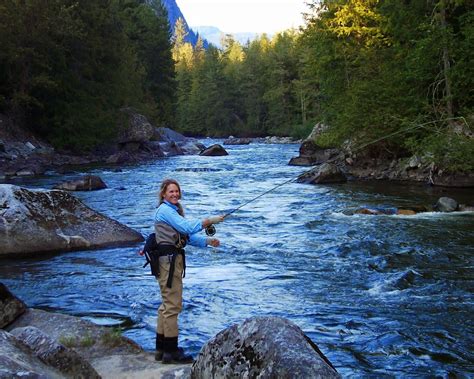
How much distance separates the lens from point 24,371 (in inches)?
134

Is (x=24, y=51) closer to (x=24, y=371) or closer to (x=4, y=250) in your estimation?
(x=4, y=250)

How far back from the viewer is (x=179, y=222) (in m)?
5.09

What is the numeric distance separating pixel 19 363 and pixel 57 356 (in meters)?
0.79

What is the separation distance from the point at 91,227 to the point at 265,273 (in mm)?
4019

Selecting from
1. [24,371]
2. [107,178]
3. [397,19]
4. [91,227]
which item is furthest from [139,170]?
Result: [24,371]

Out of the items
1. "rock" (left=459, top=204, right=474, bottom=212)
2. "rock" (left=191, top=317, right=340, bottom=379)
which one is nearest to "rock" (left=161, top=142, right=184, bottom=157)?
"rock" (left=459, top=204, right=474, bottom=212)

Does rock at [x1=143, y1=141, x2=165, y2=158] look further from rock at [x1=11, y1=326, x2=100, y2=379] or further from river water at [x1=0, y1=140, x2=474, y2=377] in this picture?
rock at [x1=11, y1=326, x2=100, y2=379]

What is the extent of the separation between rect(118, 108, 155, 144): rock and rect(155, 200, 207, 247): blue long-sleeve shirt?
3376 cm

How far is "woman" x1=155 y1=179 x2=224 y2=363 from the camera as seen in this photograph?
5117mm

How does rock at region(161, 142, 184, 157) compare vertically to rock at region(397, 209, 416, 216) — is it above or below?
A: above

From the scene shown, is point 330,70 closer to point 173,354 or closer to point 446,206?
point 446,206

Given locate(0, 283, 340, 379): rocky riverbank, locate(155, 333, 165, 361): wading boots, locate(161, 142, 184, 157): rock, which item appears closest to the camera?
locate(0, 283, 340, 379): rocky riverbank

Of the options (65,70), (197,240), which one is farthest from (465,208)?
(65,70)

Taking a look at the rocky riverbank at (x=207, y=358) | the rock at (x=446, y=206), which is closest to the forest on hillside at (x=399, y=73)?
the rock at (x=446, y=206)
